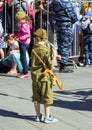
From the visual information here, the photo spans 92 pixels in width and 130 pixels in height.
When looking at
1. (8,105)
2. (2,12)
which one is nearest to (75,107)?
(8,105)

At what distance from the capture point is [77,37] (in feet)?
45.3

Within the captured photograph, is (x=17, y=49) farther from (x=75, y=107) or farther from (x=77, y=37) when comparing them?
(x=75, y=107)

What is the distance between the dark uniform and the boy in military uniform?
4528 millimetres

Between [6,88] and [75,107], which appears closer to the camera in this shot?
[75,107]

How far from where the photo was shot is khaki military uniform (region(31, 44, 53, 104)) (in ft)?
24.7

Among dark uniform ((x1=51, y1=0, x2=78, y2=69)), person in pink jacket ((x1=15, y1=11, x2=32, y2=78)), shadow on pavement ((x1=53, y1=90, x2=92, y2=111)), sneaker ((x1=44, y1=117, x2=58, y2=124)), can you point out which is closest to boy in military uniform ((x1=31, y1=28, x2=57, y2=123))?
sneaker ((x1=44, y1=117, x2=58, y2=124))

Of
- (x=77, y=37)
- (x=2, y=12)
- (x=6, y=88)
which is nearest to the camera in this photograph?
(x=6, y=88)

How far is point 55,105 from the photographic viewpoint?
8.63 meters

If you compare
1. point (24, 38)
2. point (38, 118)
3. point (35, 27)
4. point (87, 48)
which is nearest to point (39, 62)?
point (38, 118)

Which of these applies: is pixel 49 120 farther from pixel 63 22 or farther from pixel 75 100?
pixel 63 22

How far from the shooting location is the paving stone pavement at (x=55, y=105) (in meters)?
7.38

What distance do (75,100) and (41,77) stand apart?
5.67 ft

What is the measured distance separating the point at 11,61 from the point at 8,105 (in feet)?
10.9

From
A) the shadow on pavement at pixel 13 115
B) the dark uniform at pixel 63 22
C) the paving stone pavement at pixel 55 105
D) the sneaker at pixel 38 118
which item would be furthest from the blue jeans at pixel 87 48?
the sneaker at pixel 38 118
